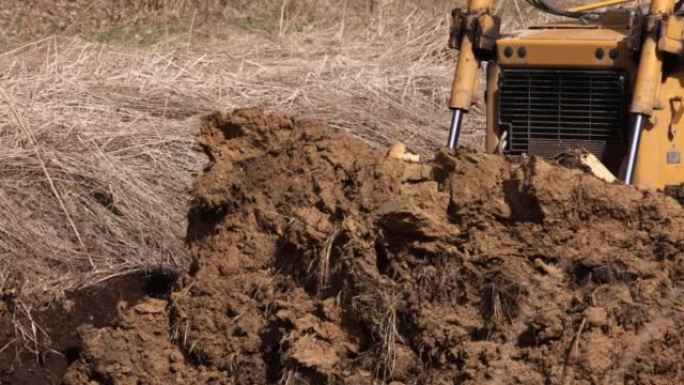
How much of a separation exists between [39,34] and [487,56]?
881 centimetres

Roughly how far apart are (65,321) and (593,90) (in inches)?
119

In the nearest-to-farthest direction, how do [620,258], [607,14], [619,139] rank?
[620,258], [619,139], [607,14]

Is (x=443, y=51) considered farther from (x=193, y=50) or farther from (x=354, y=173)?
(x=354, y=173)

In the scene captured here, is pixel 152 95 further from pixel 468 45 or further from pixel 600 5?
pixel 600 5

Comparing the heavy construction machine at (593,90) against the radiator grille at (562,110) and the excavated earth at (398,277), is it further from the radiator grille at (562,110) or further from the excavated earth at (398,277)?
the excavated earth at (398,277)

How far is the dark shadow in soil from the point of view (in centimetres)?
690

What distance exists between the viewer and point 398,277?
535 cm

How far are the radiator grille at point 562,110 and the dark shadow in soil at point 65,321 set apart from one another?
1.81m

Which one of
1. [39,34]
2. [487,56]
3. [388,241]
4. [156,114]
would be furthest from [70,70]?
[388,241]

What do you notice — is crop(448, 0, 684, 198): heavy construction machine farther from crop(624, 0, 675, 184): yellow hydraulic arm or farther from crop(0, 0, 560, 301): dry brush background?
crop(0, 0, 560, 301): dry brush background

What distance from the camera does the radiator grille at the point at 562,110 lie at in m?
5.90

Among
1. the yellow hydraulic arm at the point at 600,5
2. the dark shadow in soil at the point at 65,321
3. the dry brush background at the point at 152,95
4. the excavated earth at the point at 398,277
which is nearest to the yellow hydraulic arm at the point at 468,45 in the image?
the yellow hydraulic arm at the point at 600,5

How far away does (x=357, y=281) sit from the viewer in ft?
17.5

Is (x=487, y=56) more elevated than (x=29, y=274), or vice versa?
(x=487, y=56)
